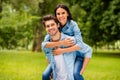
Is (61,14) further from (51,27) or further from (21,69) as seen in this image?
(21,69)

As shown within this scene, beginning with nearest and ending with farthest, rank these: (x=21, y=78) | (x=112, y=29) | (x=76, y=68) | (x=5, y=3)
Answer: (x=76, y=68)
(x=21, y=78)
(x=5, y=3)
(x=112, y=29)

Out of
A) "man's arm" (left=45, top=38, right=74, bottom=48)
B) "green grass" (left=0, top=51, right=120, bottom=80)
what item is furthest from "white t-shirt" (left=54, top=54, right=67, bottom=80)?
"green grass" (left=0, top=51, right=120, bottom=80)

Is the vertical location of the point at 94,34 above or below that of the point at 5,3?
below

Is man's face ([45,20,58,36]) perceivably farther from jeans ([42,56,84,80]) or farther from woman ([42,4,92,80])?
jeans ([42,56,84,80])

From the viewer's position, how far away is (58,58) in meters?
5.95

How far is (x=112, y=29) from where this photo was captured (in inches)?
1384

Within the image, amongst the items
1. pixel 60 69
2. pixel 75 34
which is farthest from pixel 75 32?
pixel 60 69

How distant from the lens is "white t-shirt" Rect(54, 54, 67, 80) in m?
5.91

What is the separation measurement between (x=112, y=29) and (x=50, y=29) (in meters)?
29.6

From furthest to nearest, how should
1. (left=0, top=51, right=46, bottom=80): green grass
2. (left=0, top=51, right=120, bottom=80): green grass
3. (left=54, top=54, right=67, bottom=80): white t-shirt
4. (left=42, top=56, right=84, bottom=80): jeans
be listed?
(left=0, top=51, right=120, bottom=80): green grass < (left=0, top=51, right=46, bottom=80): green grass < (left=42, top=56, right=84, bottom=80): jeans < (left=54, top=54, right=67, bottom=80): white t-shirt

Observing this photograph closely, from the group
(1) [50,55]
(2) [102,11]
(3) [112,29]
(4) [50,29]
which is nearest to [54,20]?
(4) [50,29]

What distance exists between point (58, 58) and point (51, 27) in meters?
0.46

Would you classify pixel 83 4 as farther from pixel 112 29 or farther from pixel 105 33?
pixel 112 29

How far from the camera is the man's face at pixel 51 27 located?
5961 millimetres
